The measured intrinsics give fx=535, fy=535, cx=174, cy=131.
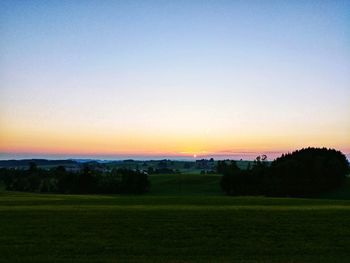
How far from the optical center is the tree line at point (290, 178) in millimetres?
88312

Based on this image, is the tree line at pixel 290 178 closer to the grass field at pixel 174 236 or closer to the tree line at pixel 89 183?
the tree line at pixel 89 183

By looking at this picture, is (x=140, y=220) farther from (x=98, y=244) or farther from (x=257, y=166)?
(x=257, y=166)

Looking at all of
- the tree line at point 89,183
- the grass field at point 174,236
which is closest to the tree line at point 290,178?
the tree line at point 89,183

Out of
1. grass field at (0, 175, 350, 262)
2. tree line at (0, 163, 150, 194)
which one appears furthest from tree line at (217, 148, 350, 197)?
grass field at (0, 175, 350, 262)

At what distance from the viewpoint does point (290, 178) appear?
89.4 meters

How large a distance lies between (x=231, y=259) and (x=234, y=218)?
985 cm

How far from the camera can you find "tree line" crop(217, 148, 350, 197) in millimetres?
88312

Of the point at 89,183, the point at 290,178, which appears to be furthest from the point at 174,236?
the point at 89,183

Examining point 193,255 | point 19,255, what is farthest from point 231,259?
point 19,255

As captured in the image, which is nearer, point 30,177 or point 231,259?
point 231,259

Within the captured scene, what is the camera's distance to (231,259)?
15.0 metres

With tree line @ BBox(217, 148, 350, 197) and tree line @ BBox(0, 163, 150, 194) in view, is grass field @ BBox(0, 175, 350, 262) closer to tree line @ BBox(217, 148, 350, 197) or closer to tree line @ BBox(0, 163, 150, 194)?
tree line @ BBox(217, 148, 350, 197)

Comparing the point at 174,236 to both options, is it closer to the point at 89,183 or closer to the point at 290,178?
the point at 290,178

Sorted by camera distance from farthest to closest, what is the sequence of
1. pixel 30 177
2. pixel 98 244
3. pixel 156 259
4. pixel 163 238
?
1. pixel 30 177
2. pixel 163 238
3. pixel 98 244
4. pixel 156 259
